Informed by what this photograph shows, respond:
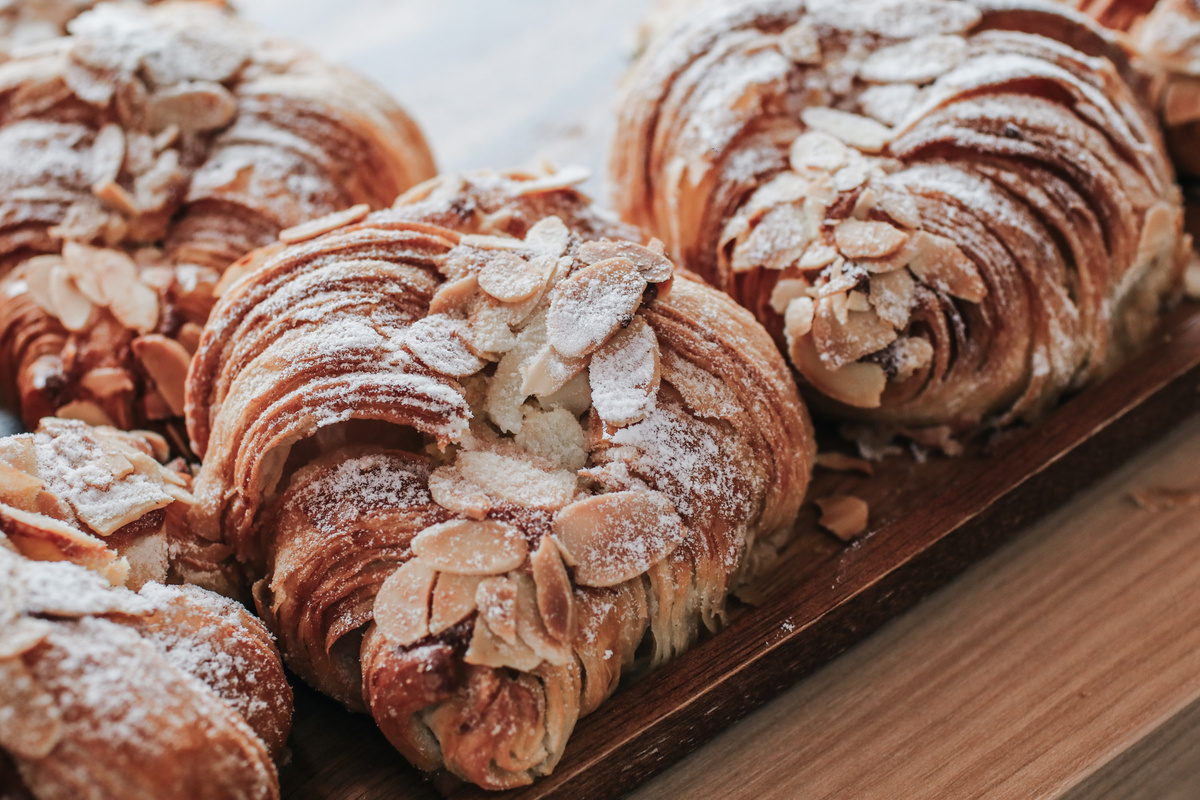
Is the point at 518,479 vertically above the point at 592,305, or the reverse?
Answer: the point at 592,305

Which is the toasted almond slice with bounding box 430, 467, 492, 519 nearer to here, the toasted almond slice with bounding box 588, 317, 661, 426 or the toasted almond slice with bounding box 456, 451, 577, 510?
the toasted almond slice with bounding box 456, 451, 577, 510

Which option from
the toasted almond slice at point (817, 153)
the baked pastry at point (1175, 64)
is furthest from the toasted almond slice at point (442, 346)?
the baked pastry at point (1175, 64)

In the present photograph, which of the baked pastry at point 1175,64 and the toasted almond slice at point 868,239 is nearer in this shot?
the toasted almond slice at point 868,239

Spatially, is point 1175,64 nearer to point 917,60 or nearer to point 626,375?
point 917,60

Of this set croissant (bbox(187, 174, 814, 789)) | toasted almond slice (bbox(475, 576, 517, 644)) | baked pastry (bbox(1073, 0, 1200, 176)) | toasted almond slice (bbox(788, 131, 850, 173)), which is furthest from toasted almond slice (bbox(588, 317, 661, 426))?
baked pastry (bbox(1073, 0, 1200, 176))

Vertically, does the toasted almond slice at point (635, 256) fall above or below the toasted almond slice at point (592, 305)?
above

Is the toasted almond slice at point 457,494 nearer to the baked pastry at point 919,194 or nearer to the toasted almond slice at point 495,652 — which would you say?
the toasted almond slice at point 495,652

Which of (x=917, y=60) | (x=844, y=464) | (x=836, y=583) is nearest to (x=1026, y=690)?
(x=836, y=583)


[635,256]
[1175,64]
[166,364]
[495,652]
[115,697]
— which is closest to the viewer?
[115,697]
